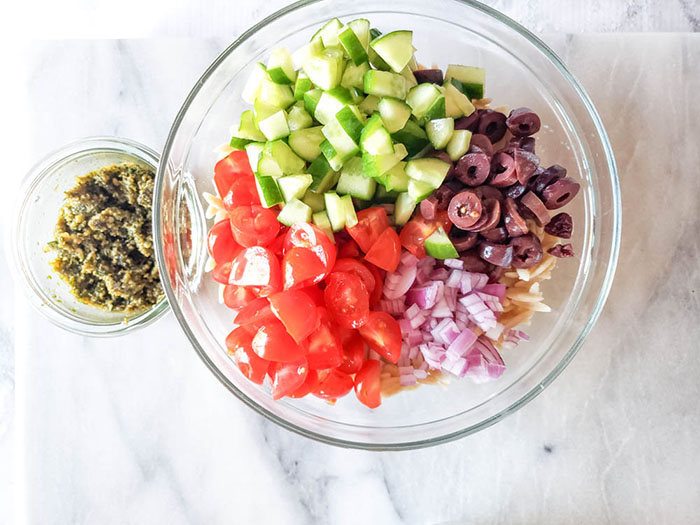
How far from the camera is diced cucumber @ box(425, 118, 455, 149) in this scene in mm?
1345

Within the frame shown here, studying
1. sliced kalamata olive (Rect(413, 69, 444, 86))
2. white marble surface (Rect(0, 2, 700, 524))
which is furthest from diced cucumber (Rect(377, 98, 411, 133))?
white marble surface (Rect(0, 2, 700, 524))

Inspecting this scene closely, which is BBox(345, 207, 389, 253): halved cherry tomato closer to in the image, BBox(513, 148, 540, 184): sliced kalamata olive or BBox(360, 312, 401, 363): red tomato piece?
BBox(360, 312, 401, 363): red tomato piece

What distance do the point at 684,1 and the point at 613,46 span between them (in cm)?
25

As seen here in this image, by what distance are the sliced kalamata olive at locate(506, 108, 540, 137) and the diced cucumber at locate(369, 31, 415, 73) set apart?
270 millimetres

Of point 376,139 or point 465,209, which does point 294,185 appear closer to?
point 376,139

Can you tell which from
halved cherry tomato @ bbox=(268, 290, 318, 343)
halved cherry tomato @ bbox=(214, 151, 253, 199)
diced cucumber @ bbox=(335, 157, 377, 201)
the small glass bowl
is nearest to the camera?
halved cherry tomato @ bbox=(268, 290, 318, 343)

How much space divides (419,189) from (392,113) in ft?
0.53

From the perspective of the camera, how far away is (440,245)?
1.36 metres

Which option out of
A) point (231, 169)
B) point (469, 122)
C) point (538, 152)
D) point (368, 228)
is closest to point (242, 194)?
point (231, 169)

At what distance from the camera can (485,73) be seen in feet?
5.19

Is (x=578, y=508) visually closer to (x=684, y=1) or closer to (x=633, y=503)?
(x=633, y=503)

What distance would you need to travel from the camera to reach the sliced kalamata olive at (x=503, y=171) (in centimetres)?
135

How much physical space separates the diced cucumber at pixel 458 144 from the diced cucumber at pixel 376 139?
5.8 inches

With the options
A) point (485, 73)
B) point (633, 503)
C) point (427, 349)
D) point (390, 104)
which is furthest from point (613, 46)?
point (633, 503)
